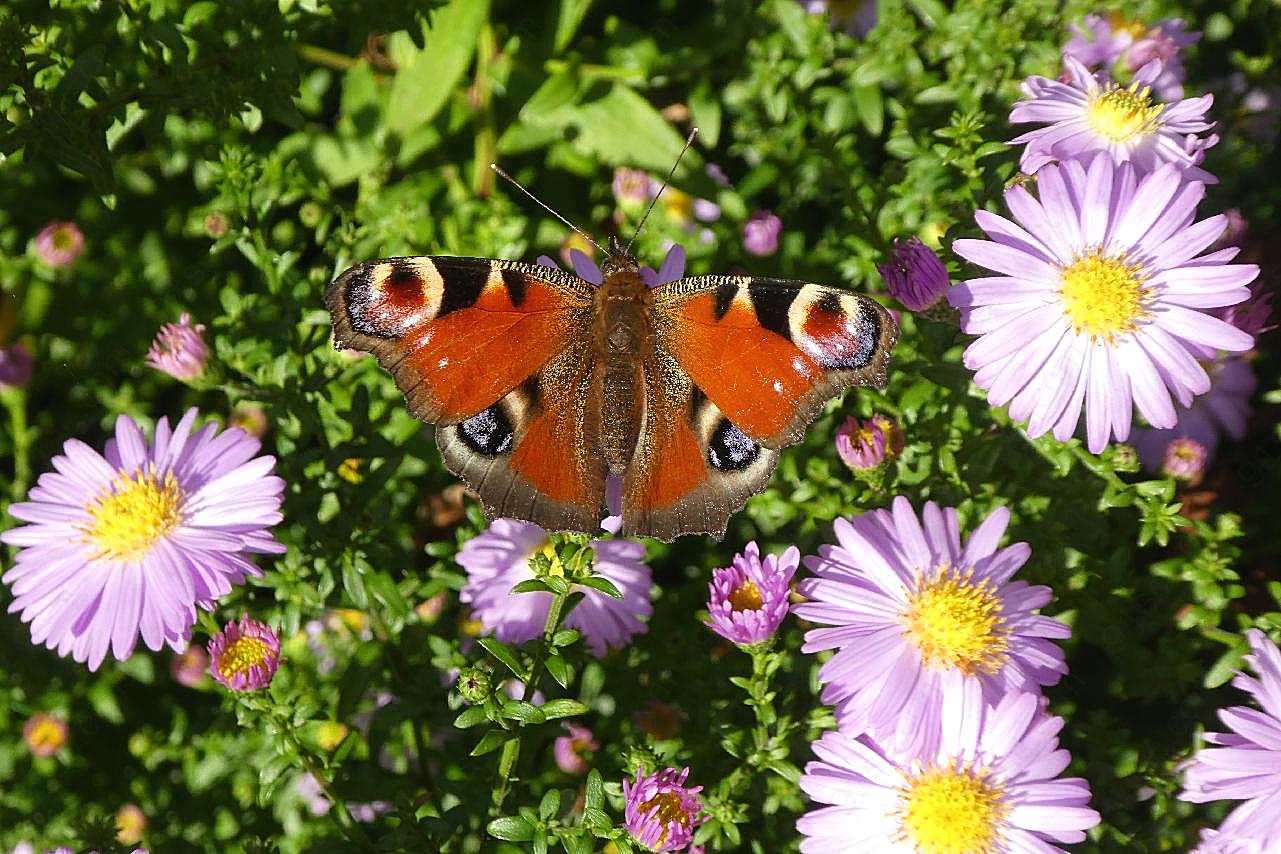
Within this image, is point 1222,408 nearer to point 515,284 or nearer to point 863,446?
point 863,446

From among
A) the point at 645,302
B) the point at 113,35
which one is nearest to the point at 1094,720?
the point at 645,302

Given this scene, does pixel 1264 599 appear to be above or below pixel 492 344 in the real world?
above

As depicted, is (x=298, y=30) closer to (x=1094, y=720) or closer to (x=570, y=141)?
(x=570, y=141)

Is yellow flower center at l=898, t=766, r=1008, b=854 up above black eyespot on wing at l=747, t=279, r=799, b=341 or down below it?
below

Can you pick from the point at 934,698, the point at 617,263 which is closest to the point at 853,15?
the point at 617,263

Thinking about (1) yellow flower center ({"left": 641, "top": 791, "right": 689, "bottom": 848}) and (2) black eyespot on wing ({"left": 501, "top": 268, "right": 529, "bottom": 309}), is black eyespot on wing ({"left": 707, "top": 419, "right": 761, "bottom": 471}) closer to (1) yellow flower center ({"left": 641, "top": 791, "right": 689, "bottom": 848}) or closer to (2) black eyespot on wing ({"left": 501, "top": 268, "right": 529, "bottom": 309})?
(2) black eyespot on wing ({"left": 501, "top": 268, "right": 529, "bottom": 309})

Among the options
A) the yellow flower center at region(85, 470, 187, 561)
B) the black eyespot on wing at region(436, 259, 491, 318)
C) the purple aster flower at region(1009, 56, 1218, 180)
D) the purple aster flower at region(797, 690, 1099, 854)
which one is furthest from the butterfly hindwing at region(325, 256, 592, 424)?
the purple aster flower at region(1009, 56, 1218, 180)
